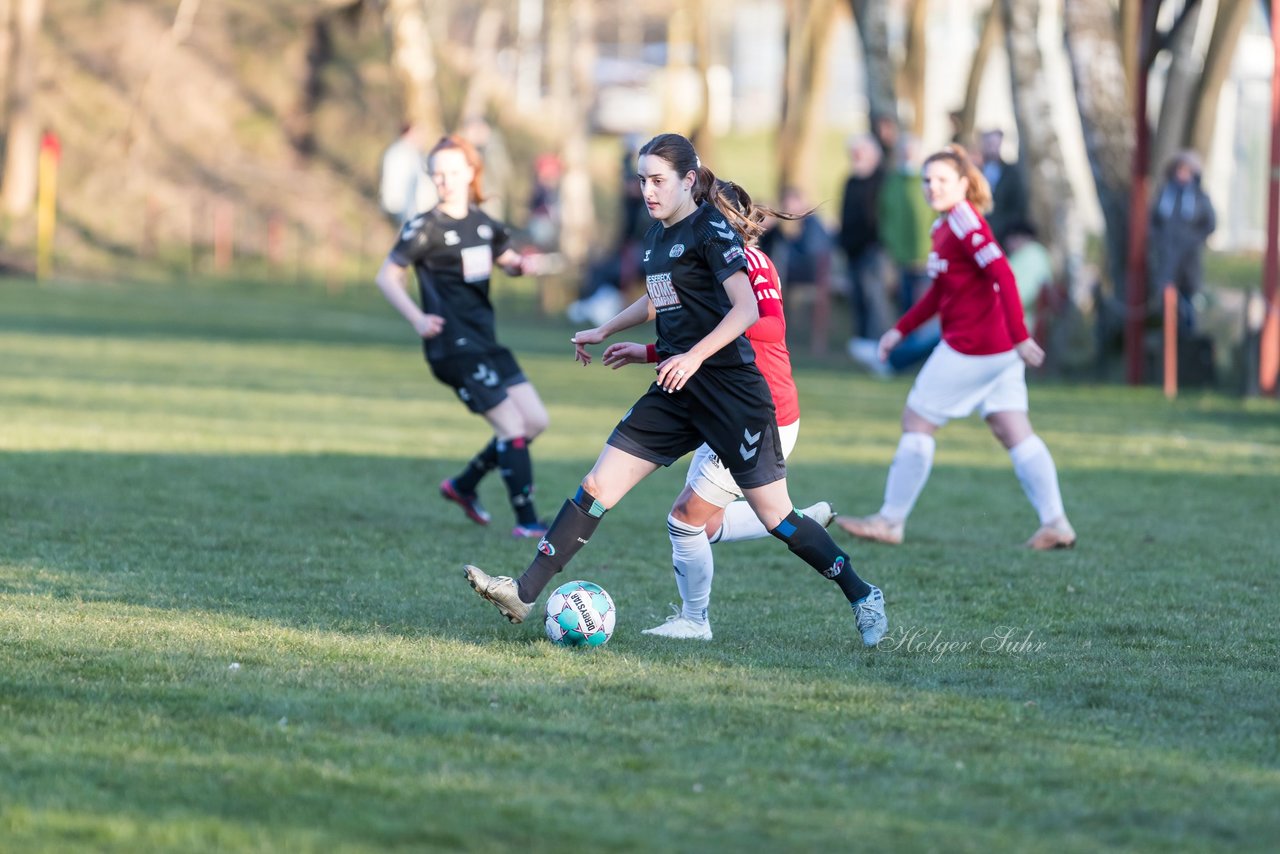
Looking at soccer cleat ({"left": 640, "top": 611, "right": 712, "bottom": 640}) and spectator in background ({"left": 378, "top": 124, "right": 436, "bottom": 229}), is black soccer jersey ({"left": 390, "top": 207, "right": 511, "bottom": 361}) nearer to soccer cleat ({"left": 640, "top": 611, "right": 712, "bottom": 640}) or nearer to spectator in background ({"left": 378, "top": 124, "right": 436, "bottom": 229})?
soccer cleat ({"left": 640, "top": 611, "right": 712, "bottom": 640})

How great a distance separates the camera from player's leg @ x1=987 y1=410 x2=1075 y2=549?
9469 millimetres

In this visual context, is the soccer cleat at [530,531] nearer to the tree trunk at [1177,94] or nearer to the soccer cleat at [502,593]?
the soccer cleat at [502,593]

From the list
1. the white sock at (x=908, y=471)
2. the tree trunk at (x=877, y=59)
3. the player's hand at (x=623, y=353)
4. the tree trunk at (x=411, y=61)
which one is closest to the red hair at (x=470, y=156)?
the white sock at (x=908, y=471)

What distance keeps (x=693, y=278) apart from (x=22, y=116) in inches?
1235

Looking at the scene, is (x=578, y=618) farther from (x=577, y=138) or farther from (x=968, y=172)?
(x=577, y=138)

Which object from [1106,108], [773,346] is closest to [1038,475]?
[773,346]

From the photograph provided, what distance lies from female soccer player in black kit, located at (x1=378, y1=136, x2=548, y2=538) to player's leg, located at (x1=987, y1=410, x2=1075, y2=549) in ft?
7.87

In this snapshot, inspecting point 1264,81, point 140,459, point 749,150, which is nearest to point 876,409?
point 140,459

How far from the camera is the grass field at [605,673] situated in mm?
4527

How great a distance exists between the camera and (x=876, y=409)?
16.9m

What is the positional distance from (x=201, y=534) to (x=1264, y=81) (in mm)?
30040

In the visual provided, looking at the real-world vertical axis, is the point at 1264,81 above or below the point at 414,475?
above

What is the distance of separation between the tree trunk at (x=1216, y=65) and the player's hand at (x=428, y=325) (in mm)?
14106

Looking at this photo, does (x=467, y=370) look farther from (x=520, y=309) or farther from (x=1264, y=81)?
(x=1264, y=81)
